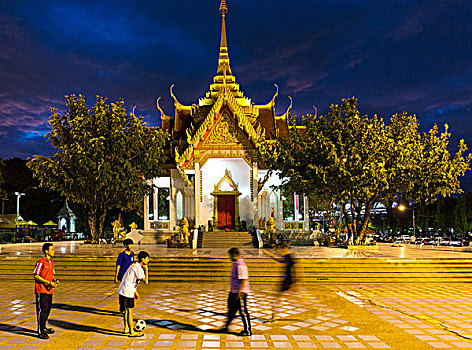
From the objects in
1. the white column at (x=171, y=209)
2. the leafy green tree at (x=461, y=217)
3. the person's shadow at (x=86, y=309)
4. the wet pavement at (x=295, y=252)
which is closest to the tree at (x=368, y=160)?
the wet pavement at (x=295, y=252)

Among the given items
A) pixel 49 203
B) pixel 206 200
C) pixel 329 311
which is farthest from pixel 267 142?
pixel 49 203

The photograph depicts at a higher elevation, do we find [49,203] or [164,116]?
[164,116]

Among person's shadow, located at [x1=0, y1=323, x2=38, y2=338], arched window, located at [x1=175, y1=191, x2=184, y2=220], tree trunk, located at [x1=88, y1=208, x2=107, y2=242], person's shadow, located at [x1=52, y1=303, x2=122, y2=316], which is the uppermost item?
arched window, located at [x1=175, y1=191, x2=184, y2=220]

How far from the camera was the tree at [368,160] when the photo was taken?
824 inches

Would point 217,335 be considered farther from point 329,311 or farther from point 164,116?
point 164,116

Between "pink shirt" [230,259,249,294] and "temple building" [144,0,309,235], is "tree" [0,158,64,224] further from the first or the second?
"pink shirt" [230,259,249,294]

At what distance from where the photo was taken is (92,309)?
10.5 m

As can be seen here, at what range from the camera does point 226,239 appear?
2675 centimetres

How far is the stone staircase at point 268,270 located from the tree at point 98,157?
25.1ft

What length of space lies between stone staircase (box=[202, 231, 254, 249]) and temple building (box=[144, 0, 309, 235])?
4.67 ft

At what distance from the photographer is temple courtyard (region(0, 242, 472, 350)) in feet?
25.1

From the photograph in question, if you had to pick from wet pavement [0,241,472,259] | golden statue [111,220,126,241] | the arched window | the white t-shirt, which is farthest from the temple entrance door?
the white t-shirt

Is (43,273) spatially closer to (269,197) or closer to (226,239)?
(226,239)

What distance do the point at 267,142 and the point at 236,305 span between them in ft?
58.6
